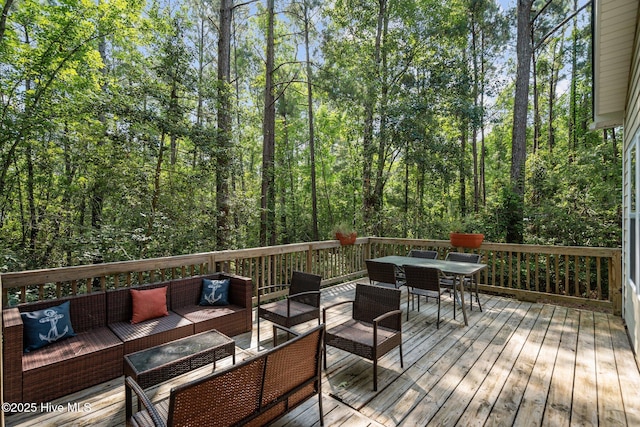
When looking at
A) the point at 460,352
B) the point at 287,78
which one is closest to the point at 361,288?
the point at 460,352

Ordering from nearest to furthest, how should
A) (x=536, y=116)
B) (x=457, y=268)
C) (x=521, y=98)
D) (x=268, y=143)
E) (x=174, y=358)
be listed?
(x=174, y=358)
(x=457, y=268)
(x=521, y=98)
(x=268, y=143)
(x=536, y=116)

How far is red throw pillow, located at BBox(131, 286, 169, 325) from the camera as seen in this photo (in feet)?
10.7

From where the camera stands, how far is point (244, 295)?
383cm

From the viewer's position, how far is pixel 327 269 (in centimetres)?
630

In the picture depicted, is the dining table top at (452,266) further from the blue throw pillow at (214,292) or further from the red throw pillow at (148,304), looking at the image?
the red throw pillow at (148,304)

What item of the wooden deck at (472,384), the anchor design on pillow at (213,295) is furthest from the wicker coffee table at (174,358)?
the anchor design on pillow at (213,295)

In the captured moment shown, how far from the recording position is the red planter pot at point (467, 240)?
5.50m

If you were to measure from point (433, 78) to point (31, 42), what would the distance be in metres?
8.37

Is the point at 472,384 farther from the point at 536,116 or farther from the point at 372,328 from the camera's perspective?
the point at 536,116

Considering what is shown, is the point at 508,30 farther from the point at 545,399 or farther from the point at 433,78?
the point at 545,399

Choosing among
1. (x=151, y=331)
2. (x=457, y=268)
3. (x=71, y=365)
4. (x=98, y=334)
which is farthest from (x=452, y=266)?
(x=71, y=365)

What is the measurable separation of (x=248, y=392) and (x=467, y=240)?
16.3 feet

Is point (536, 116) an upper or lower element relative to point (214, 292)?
upper

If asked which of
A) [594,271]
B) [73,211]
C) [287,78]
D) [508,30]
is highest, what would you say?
[508,30]
